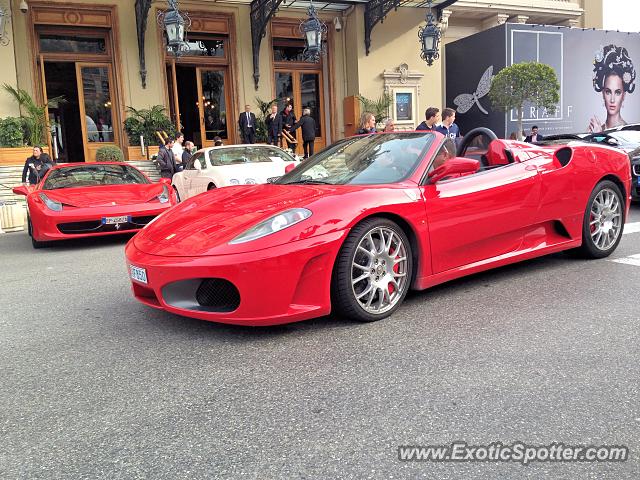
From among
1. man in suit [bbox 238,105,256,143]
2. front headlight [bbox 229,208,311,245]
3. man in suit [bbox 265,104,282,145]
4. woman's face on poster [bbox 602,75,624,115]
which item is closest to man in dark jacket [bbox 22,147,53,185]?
man in suit [bbox 238,105,256,143]

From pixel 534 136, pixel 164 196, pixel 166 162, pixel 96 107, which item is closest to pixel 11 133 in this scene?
pixel 96 107

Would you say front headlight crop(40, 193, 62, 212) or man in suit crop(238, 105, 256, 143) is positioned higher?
man in suit crop(238, 105, 256, 143)

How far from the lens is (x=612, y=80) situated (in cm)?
2145

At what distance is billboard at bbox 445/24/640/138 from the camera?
19078 mm

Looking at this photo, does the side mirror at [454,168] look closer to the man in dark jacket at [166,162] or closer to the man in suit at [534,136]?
the man in dark jacket at [166,162]

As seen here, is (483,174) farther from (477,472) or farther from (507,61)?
(507,61)

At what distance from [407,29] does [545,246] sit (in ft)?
55.4

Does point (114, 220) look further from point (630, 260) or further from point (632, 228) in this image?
point (632, 228)

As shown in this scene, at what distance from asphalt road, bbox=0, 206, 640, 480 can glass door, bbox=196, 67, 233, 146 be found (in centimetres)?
1518

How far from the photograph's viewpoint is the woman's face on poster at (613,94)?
21.3m

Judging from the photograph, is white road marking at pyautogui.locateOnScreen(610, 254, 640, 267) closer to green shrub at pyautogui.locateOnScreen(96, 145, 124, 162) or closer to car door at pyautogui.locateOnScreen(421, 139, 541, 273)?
car door at pyautogui.locateOnScreen(421, 139, 541, 273)

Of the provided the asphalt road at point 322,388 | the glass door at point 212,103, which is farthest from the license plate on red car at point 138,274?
the glass door at point 212,103

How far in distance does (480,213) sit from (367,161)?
907mm

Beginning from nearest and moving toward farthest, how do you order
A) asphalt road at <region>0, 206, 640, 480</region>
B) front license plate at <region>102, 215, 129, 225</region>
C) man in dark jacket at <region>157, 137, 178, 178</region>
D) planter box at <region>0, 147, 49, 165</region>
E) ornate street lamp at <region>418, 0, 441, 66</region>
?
asphalt road at <region>0, 206, 640, 480</region> < front license plate at <region>102, 215, 129, 225</region> < man in dark jacket at <region>157, 137, 178, 178</region> < planter box at <region>0, 147, 49, 165</region> < ornate street lamp at <region>418, 0, 441, 66</region>
